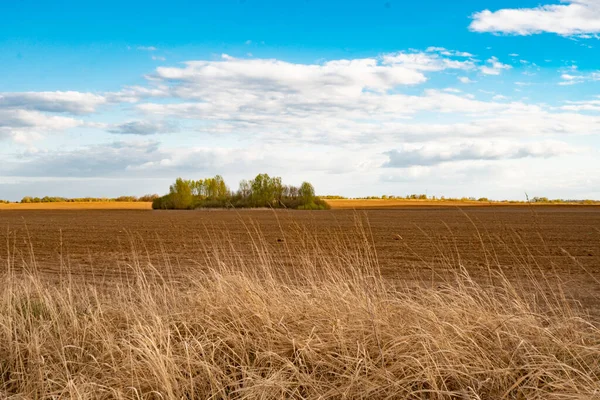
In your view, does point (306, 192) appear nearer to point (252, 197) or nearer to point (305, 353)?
point (252, 197)

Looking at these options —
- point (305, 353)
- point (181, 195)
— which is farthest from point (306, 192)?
point (305, 353)

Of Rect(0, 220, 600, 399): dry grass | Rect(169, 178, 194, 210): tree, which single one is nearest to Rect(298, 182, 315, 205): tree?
Rect(169, 178, 194, 210): tree

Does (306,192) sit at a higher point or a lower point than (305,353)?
higher

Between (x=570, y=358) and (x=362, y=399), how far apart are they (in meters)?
2.15

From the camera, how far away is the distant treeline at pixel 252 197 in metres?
94.9

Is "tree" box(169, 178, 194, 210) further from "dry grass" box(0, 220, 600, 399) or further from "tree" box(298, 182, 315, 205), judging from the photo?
"dry grass" box(0, 220, 600, 399)

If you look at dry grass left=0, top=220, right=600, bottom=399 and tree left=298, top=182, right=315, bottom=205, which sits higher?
tree left=298, top=182, right=315, bottom=205

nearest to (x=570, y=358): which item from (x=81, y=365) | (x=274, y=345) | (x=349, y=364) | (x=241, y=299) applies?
(x=349, y=364)

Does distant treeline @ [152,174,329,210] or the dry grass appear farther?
distant treeline @ [152,174,329,210]

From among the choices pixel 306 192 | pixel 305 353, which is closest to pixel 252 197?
pixel 306 192

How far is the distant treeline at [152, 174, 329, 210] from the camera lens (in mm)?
94938

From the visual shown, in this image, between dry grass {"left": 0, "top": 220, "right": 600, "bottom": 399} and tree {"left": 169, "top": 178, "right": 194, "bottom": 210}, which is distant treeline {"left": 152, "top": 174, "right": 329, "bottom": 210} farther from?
dry grass {"left": 0, "top": 220, "right": 600, "bottom": 399}

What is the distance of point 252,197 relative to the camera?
317 feet

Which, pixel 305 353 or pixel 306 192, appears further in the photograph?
pixel 306 192
